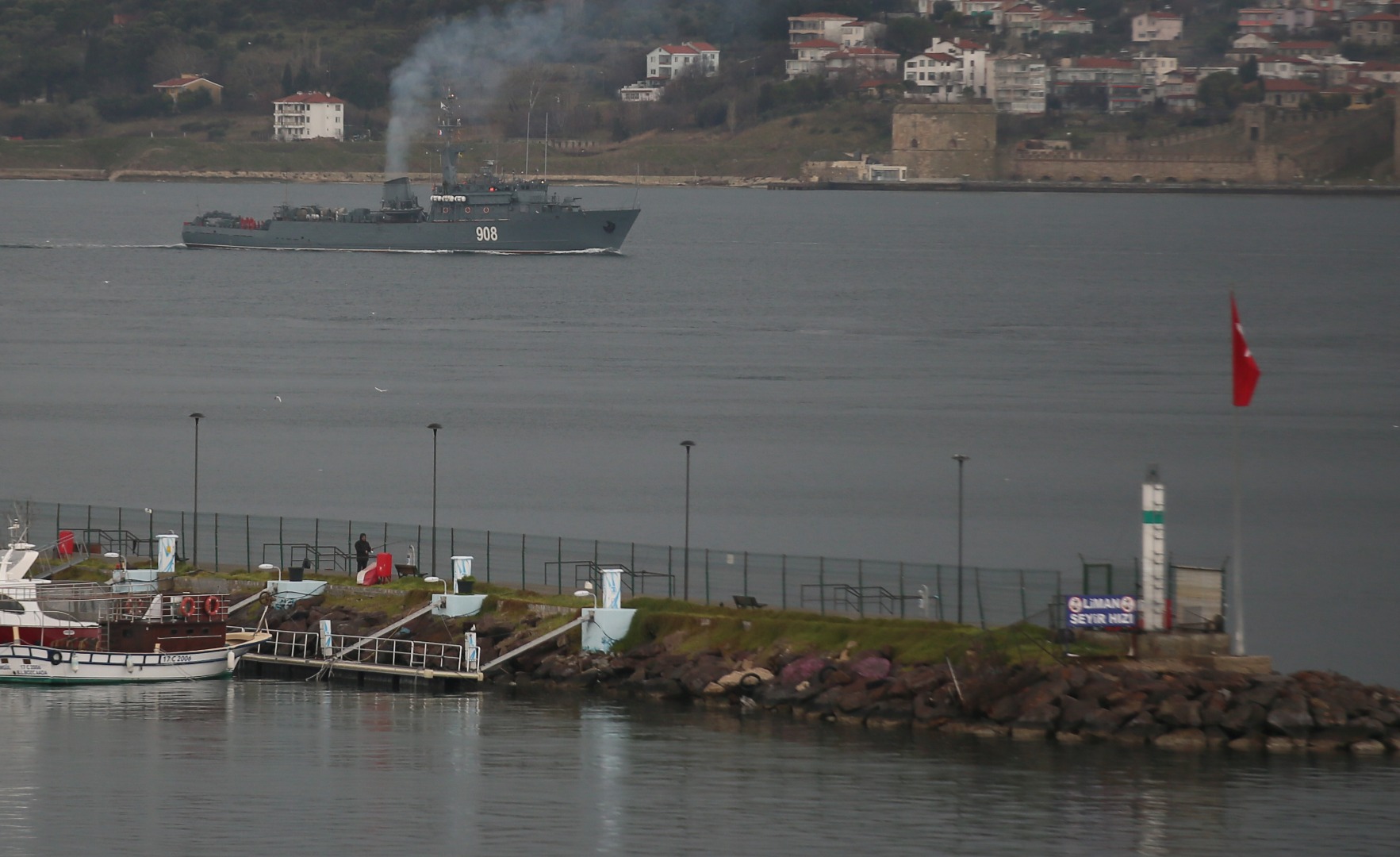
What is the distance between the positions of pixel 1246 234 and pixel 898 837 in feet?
536

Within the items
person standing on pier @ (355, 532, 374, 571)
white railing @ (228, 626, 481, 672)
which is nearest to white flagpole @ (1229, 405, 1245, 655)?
white railing @ (228, 626, 481, 672)

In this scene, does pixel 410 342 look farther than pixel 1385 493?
Yes

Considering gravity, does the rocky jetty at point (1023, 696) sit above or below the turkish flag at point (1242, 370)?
below

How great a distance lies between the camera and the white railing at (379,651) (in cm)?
3528

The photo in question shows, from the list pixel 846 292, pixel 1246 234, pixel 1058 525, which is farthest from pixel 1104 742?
pixel 1246 234

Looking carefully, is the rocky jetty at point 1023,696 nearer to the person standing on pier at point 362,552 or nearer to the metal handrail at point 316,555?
the person standing on pier at point 362,552

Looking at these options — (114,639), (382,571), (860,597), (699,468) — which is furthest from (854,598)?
(699,468)

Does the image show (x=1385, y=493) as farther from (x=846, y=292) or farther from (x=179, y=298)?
(x=179, y=298)

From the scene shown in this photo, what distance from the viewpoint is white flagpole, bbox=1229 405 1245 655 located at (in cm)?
3222

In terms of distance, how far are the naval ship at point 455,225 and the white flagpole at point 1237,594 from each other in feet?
320

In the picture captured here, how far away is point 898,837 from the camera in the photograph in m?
25.9

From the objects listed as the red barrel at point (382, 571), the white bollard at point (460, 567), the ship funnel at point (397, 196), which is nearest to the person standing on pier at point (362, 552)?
the red barrel at point (382, 571)

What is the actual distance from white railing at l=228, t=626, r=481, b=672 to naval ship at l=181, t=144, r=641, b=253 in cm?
10227

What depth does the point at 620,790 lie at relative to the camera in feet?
92.3
